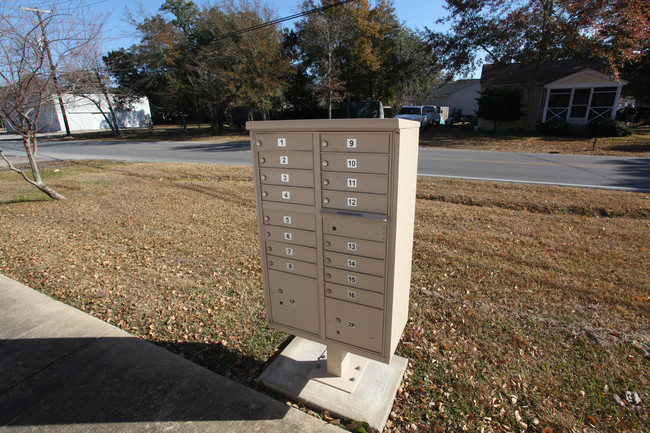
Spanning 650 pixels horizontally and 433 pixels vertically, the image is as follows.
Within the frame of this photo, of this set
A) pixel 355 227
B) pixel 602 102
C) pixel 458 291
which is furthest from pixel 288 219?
pixel 602 102

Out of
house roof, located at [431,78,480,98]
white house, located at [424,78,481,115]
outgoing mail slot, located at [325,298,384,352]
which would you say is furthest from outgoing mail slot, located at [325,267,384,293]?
house roof, located at [431,78,480,98]

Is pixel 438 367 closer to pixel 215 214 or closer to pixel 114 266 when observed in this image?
pixel 114 266

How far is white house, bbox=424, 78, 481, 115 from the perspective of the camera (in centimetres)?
4259

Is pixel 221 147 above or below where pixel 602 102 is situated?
below

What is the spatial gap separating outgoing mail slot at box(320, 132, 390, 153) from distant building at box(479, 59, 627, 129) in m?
22.3

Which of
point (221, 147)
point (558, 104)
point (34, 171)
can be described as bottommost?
point (221, 147)

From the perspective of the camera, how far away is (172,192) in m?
8.50

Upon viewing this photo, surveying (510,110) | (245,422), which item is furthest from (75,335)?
(510,110)

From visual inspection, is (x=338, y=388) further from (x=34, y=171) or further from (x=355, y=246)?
(x=34, y=171)

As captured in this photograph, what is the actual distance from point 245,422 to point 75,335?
192 cm

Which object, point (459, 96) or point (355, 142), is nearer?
point (355, 142)

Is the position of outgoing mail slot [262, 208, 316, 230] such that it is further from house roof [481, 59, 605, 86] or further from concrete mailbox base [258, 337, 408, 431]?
house roof [481, 59, 605, 86]

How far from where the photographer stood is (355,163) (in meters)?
2.00

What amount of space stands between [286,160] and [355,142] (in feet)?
1.57
